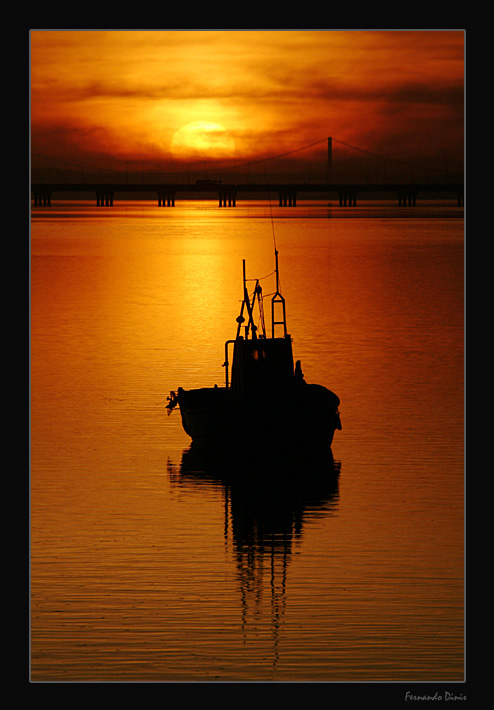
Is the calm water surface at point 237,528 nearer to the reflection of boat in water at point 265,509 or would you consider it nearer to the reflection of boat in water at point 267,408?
the reflection of boat in water at point 265,509

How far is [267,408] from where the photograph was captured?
34.2 metres

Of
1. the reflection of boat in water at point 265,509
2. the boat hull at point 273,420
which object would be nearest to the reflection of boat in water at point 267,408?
the boat hull at point 273,420

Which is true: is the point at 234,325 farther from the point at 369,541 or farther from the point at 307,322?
the point at 369,541

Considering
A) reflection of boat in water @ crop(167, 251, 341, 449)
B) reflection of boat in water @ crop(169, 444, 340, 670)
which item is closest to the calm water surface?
reflection of boat in water @ crop(169, 444, 340, 670)

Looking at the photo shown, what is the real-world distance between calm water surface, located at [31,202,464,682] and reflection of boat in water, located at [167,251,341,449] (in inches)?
26.5

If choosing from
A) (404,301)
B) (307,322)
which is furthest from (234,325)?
(404,301)

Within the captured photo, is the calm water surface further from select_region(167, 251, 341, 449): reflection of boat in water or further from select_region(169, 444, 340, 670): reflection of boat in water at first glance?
select_region(167, 251, 341, 449): reflection of boat in water

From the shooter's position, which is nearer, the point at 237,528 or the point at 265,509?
the point at 237,528

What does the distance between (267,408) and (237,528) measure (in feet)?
19.9

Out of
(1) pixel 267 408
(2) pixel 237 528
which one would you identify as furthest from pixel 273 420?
(2) pixel 237 528

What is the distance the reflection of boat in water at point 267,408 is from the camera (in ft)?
112

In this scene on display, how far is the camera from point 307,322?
69500mm

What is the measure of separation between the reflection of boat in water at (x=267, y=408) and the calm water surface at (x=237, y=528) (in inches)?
26.5

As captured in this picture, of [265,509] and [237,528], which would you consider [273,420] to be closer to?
[265,509]
